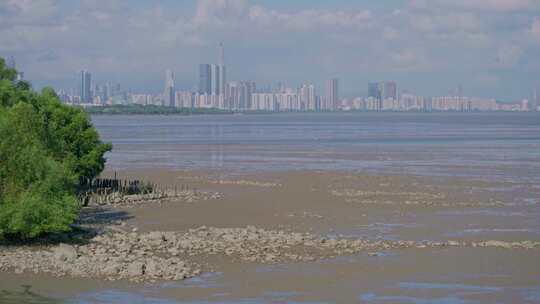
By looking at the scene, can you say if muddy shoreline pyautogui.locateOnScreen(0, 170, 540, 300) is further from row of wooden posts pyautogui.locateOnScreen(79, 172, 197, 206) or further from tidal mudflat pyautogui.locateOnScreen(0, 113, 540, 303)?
row of wooden posts pyautogui.locateOnScreen(79, 172, 197, 206)

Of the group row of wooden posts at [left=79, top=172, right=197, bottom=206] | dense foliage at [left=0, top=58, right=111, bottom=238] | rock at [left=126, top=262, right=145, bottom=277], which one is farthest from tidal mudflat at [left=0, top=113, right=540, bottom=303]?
row of wooden posts at [left=79, top=172, right=197, bottom=206]

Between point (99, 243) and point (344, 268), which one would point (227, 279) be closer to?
point (344, 268)

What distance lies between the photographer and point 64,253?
97.3ft

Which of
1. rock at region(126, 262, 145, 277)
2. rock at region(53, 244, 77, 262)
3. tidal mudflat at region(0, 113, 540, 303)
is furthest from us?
rock at region(53, 244, 77, 262)

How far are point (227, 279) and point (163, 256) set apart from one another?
386 centimetres

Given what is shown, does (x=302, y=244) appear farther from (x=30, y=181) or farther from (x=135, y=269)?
(x=30, y=181)

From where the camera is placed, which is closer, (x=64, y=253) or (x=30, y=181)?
(x=64, y=253)

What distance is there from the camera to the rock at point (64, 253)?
29.2 m

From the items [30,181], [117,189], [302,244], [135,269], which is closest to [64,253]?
[135,269]

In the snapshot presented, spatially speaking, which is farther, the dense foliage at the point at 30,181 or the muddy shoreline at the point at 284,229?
the dense foliage at the point at 30,181

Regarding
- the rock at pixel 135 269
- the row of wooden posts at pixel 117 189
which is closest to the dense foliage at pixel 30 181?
the rock at pixel 135 269

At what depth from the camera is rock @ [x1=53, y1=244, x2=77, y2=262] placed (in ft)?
95.7

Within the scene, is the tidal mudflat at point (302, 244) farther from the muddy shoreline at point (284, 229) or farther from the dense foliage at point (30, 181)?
the dense foliage at point (30, 181)

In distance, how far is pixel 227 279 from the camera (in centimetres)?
2775
